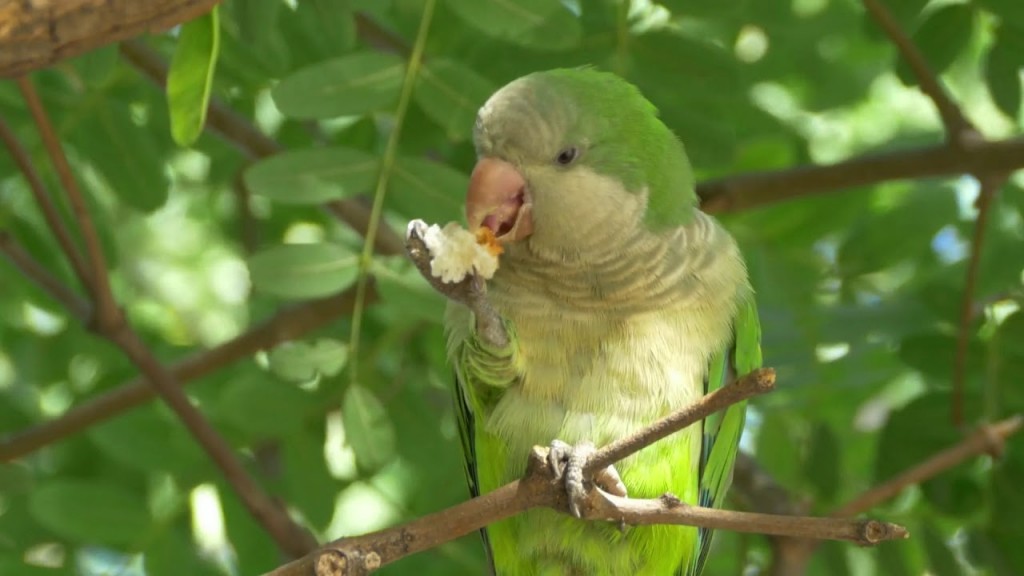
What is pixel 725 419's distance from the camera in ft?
7.14

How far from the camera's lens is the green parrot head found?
189cm

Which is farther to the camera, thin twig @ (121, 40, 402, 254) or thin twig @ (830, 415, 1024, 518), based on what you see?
thin twig @ (121, 40, 402, 254)

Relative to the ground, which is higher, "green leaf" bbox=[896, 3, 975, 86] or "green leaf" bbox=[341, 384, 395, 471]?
"green leaf" bbox=[896, 3, 975, 86]

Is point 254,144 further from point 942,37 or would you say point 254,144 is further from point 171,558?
point 942,37

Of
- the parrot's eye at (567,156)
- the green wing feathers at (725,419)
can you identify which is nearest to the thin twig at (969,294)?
the green wing feathers at (725,419)

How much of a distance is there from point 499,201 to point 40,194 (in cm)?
90

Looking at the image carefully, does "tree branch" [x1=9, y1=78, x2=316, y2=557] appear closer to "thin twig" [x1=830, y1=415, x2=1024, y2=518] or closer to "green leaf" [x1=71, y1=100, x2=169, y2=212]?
"green leaf" [x1=71, y1=100, x2=169, y2=212]

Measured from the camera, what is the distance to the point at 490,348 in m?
1.90

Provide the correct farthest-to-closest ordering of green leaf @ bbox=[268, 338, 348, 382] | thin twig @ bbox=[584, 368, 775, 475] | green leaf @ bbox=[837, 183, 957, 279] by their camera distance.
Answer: green leaf @ bbox=[837, 183, 957, 279]
green leaf @ bbox=[268, 338, 348, 382]
thin twig @ bbox=[584, 368, 775, 475]

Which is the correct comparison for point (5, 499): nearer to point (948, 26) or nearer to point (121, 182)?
point (121, 182)

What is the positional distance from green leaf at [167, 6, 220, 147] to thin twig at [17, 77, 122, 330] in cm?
44

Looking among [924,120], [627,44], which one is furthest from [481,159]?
[924,120]

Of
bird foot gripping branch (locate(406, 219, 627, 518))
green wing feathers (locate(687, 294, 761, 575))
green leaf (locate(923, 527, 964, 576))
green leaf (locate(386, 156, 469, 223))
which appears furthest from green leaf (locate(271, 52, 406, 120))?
green leaf (locate(923, 527, 964, 576))

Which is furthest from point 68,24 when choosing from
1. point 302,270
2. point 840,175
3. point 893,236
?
point 893,236
